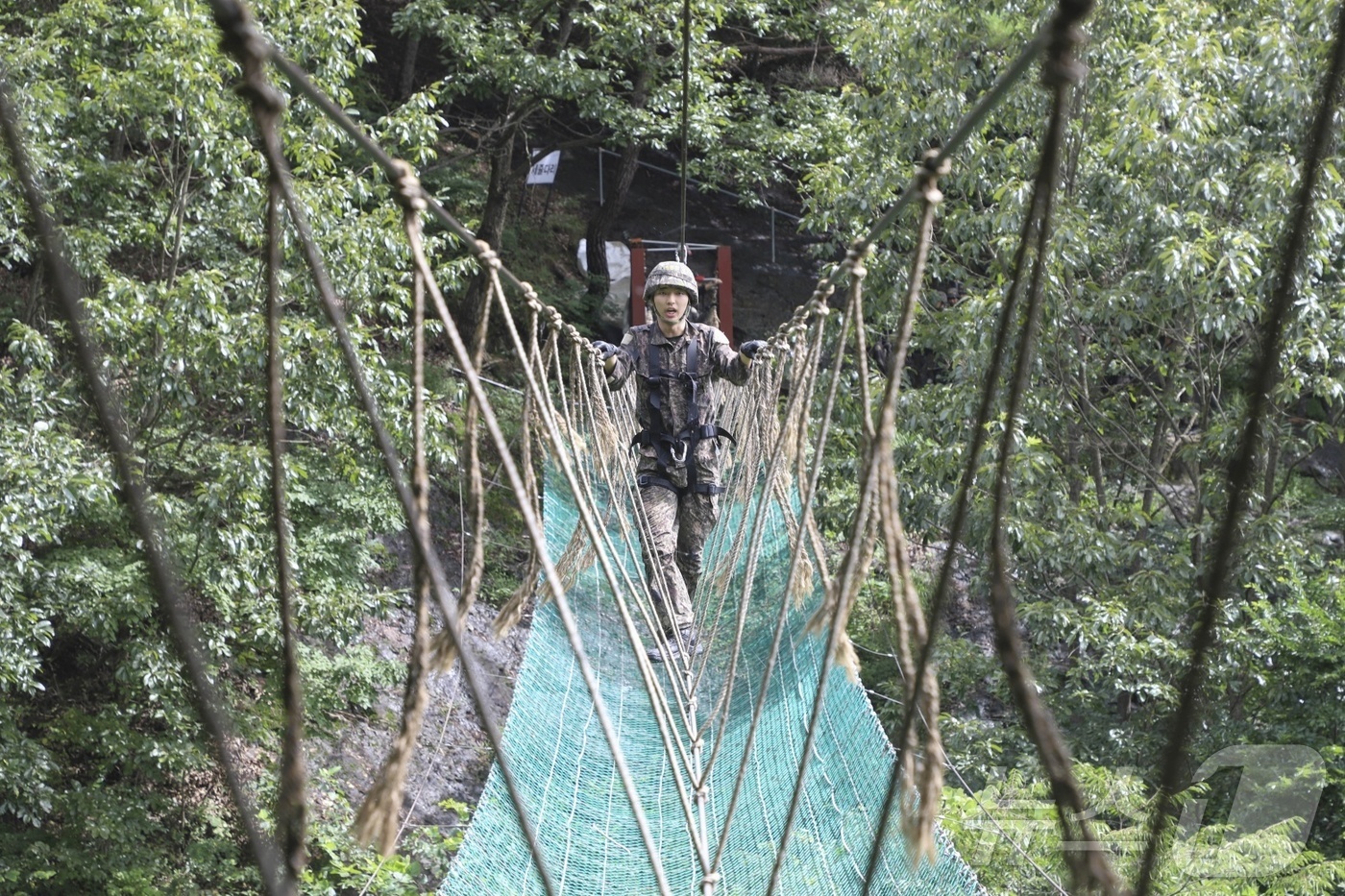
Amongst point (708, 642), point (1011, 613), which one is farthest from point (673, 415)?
point (1011, 613)

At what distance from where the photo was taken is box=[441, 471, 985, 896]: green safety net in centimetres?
279

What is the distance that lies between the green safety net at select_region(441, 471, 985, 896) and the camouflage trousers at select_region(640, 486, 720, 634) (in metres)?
0.07

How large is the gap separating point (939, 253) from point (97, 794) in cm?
331

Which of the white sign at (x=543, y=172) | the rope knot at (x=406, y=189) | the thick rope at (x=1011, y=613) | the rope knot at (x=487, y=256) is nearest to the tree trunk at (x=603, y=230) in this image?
the white sign at (x=543, y=172)

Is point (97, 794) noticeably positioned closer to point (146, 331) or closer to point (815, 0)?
point (146, 331)

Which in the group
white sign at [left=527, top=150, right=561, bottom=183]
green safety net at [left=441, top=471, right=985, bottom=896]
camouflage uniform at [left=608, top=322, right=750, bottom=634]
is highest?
white sign at [left=527, top=150, right=561, bottom=183]

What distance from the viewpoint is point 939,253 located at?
16.4 ft

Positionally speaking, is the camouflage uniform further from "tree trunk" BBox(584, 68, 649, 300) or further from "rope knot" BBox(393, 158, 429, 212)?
"tree trunk" BBox(584, 68, 649, 300)

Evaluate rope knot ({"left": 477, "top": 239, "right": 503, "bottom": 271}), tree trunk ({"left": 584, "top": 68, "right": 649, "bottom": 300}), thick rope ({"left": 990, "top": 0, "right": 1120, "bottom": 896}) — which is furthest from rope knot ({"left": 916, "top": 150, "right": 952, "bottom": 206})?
tree trunk ({"left": 584, "top": 68, "right": 649, "bottom": 300})

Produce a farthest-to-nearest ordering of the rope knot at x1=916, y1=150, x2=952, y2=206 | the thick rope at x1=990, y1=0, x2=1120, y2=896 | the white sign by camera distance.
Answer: the white sign
the rope knot at x1=916, y1=150, x2=952, y2=206
the thick rope at x1=990, y1=0, x2=1120, y2=896

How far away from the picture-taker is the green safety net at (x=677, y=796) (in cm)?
279

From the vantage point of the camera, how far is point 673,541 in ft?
11.9

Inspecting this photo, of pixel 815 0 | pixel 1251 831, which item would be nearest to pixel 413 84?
pixel 815 0

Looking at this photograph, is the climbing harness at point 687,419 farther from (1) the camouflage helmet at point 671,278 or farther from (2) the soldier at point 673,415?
(1) the camouflage helmet at point 671,278
